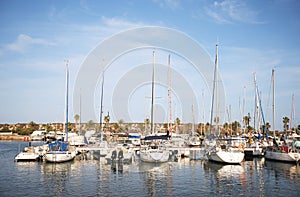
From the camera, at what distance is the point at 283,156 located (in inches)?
1820

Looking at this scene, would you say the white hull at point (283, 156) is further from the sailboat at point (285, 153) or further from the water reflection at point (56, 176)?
the water reflection at point (56, 176)

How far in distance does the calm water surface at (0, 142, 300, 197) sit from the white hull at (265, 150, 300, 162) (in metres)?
2.60

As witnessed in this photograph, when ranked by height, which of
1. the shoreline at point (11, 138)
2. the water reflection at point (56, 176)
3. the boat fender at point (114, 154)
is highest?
the boat fender at point (114, 154)

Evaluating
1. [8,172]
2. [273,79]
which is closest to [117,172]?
[8,172]

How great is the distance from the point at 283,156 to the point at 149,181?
2516 centimetres

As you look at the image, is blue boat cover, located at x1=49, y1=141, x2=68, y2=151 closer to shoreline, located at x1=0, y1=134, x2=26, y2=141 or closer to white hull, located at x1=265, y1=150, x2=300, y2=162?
white hull, located at x1=265, y1=150, x2=300, y2=162

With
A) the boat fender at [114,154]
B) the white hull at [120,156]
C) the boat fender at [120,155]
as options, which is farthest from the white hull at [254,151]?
the boat fender at [114,154]

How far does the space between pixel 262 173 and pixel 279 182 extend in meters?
6.29

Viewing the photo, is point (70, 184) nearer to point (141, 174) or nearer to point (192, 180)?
point (141, 174)

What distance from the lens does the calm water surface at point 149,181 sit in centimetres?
2589

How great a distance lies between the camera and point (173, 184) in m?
29.2

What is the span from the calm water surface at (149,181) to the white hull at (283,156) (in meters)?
2.60

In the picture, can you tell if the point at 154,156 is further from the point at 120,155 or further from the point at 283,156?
the point at 283,156

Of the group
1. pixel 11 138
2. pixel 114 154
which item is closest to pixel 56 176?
pixel 114 154
